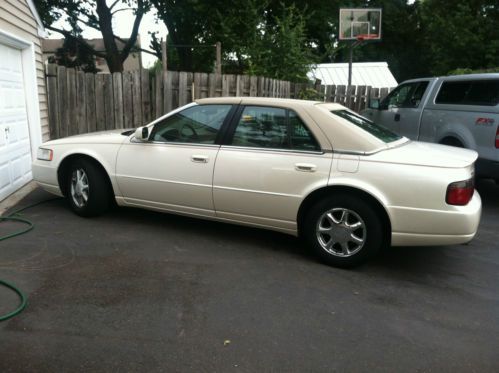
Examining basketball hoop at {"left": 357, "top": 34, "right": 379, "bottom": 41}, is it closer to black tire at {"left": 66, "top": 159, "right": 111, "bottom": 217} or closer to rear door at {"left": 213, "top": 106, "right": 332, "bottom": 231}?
rear door at {"left": 213, "top": 106, "right": 332, "bottom": 231}

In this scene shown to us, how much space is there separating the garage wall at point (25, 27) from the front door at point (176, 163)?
3144 mm

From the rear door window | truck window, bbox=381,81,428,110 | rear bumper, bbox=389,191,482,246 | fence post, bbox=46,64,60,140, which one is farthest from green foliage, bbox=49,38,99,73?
rear bumper, bbox=389,191,482,246

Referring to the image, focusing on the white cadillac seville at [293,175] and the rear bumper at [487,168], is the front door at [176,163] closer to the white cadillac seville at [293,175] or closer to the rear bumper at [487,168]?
the white cadillac seville at [293,175]

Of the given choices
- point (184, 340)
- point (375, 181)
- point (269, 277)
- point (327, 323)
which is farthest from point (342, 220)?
point (184, 340)

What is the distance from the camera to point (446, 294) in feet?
12.3

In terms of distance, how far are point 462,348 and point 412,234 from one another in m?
1.14

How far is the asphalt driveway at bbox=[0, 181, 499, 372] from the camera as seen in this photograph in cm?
280

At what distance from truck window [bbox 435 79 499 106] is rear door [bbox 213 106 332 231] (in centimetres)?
355

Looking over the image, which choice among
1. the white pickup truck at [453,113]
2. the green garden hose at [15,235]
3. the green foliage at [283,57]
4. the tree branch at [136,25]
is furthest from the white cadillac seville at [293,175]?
the tree branch at [136,25]

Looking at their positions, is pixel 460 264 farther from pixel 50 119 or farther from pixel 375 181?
pixel 50 119

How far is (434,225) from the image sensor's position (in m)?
3.81

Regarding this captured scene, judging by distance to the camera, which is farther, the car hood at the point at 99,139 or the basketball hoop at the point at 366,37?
the basketball hoop at the point at 366,37

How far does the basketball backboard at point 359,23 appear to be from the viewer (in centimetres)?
1243

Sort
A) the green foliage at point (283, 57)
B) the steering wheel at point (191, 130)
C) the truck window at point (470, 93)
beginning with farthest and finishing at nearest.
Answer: the green foliage at point (283, 57), the truck window at point (470, 93), the steering wheel at point (191, 130)
